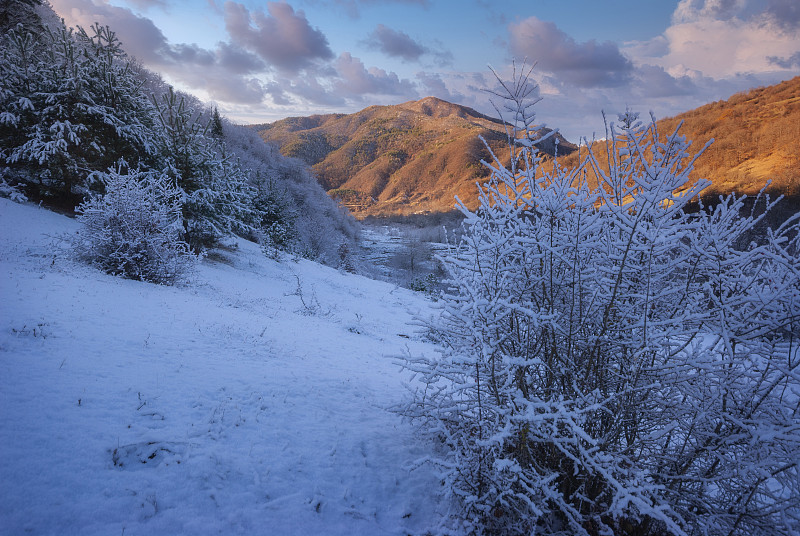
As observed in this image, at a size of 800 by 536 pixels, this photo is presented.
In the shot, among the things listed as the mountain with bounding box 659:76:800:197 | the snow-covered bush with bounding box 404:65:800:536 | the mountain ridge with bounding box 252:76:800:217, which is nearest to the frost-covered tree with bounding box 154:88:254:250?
the mountain ridge with bounding box 252:76:800:217

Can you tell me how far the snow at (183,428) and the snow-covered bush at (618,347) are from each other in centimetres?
64

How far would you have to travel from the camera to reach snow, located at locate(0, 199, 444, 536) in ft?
6.76

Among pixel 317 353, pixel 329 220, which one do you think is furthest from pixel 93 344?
pixel 329 220

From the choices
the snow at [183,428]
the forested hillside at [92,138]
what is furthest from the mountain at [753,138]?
the snow at [183,428]

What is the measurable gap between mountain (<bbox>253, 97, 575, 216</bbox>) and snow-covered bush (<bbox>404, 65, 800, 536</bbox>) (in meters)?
74.4

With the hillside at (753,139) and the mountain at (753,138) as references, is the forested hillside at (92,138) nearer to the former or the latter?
the hillside at (753,139)

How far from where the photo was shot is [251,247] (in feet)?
63.6

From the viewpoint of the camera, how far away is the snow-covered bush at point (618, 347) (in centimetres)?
205

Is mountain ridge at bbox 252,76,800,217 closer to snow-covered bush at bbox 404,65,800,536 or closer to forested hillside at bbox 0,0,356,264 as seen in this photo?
snow-covered bush at bbox 404,65,800,536

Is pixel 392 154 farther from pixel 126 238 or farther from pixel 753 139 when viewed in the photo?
pixel 126 238

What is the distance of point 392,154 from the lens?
130250mm

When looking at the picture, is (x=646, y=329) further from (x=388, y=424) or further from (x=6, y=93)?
(x=6, y=93)

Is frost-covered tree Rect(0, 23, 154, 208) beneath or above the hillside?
beneath

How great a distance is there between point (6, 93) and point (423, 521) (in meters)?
16.6
